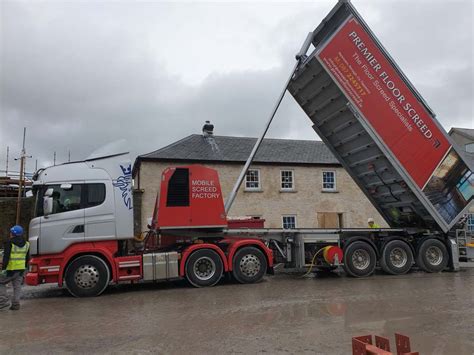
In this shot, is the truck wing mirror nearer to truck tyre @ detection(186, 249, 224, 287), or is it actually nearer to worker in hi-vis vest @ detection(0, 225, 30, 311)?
worker in hi-vis vest @ detection(0, 225, 30, 311)

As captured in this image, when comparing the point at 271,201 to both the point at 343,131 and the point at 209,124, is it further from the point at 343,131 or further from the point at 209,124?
the point at 343,131

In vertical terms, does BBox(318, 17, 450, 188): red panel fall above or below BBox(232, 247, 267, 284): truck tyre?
above

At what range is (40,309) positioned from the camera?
26.2 ft

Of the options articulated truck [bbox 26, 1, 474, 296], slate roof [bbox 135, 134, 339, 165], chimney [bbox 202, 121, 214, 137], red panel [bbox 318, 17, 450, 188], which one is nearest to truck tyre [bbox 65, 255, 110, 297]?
articulated truck [bbox 26, 1, 474, 296]

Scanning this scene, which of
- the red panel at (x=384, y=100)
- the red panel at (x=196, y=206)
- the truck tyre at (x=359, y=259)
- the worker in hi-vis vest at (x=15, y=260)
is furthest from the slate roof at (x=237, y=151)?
the worker in hi-vis vest at (x=15, y=260)

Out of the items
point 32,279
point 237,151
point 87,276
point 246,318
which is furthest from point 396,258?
point 237,151

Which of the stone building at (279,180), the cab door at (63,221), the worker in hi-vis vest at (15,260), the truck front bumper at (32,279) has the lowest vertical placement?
the truck front bumper at (32,279)

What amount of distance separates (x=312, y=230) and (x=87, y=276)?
5930mm

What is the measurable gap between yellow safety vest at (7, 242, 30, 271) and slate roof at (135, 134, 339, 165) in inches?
495

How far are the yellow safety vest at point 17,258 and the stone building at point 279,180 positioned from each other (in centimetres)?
1256

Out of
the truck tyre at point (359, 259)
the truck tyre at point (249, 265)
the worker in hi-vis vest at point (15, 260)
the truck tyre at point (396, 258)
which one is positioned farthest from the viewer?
the truck tyre at point (396, 258)

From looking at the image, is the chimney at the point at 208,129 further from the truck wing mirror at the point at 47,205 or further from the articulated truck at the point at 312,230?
the truck wing mirror at the point at 47,205

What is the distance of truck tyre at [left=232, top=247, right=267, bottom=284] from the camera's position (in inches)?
406

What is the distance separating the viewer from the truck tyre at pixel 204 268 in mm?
9961
